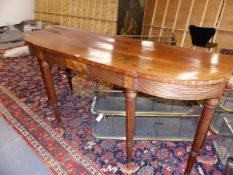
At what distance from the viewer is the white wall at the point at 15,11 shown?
16.6 ft

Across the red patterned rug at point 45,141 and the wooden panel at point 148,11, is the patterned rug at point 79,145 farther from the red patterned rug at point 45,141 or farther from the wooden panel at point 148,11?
the wooden panel at point 148,11

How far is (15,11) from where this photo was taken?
17.4ft

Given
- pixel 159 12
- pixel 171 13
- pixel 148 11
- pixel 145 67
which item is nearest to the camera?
pixel 145 67

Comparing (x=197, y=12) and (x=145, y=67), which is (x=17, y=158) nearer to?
(x=145, y=67)

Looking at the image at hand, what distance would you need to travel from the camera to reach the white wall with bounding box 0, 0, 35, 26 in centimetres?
505

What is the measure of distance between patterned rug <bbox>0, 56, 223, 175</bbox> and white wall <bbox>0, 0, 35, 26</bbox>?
3392mm

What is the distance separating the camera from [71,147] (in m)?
1.78

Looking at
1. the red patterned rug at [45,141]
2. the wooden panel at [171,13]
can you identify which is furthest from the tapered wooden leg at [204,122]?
the wooden panel at [171,13]

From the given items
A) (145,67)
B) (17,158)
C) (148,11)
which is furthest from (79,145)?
(148,11)

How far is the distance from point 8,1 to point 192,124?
17.7 ft

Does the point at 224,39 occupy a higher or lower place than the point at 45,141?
higher

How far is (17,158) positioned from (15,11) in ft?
16.1

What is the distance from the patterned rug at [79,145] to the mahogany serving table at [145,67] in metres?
0.19

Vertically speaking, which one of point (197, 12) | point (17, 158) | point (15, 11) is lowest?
point (17, 158)
